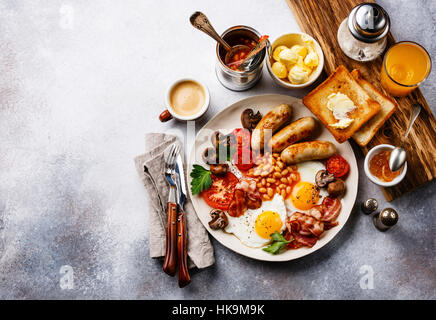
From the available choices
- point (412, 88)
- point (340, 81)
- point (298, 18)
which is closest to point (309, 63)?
point (340, 81)

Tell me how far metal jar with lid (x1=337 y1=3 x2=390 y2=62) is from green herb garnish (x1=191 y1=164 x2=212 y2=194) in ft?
4.37

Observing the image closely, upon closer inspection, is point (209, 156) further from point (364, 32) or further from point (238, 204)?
point (364, 32)

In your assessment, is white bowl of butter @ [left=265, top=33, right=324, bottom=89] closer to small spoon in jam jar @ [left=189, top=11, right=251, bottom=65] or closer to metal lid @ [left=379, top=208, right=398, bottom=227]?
small spoon in jam jar @ [left=189, top=11, right=251, bottom=65]

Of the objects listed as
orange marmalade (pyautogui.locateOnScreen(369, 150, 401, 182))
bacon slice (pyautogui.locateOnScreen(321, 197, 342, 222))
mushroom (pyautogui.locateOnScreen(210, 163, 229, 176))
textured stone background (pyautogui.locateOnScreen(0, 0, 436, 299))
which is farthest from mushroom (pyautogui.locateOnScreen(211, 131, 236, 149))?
orange marmalade (pyautogui.locateOnScreen(369, 150, 401, 182))

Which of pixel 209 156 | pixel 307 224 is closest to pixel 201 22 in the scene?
pixel 209 156

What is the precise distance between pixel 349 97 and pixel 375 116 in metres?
0.22

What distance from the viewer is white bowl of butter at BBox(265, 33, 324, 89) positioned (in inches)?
95.9

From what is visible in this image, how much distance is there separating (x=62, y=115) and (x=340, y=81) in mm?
2194

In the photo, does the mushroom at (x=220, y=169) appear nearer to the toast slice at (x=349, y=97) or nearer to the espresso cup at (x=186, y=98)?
the espresso cup at (x=186, y=98)

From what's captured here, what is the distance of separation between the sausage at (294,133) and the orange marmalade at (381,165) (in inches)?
18.7

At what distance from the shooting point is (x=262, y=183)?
2551 mm

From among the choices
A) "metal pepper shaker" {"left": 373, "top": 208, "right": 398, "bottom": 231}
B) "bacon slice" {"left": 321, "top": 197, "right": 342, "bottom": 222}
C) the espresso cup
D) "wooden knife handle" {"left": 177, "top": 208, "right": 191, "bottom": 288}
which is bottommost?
"metal pepper shaker" {"left": 373, "top": 208, "right": 398, "bottom": 231}

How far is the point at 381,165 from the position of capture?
A: 2.44 m
